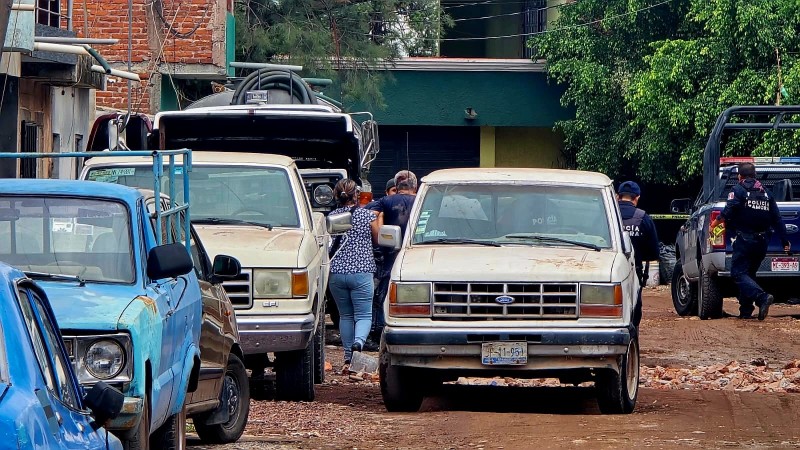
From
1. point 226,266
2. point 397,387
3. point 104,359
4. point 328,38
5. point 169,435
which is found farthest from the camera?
point 328,38

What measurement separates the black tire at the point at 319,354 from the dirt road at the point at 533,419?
12 cm

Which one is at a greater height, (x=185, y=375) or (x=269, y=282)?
(x=269, y=282)

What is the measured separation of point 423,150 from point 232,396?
28.3 m

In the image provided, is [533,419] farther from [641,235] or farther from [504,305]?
[641,235]

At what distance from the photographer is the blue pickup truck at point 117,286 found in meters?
6.62

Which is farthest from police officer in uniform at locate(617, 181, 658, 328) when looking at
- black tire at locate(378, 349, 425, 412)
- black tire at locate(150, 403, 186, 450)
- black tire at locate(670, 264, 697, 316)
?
black tire at locate(150, 403, 186, 450)

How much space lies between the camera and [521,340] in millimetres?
10469

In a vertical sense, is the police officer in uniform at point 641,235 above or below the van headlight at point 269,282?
above

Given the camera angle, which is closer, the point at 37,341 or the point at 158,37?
the point at 37,341

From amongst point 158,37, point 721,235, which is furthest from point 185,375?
point 158,37

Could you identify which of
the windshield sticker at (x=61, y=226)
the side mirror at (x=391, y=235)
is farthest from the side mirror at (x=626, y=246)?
the windshield sticker at (x=61, y=226)

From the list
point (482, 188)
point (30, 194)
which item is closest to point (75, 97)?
point (482, 188)

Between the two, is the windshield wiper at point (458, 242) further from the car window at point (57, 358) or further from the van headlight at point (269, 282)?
the car window at point (57, 358)

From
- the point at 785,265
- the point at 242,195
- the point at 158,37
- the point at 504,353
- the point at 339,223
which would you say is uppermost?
the point at 158,37
